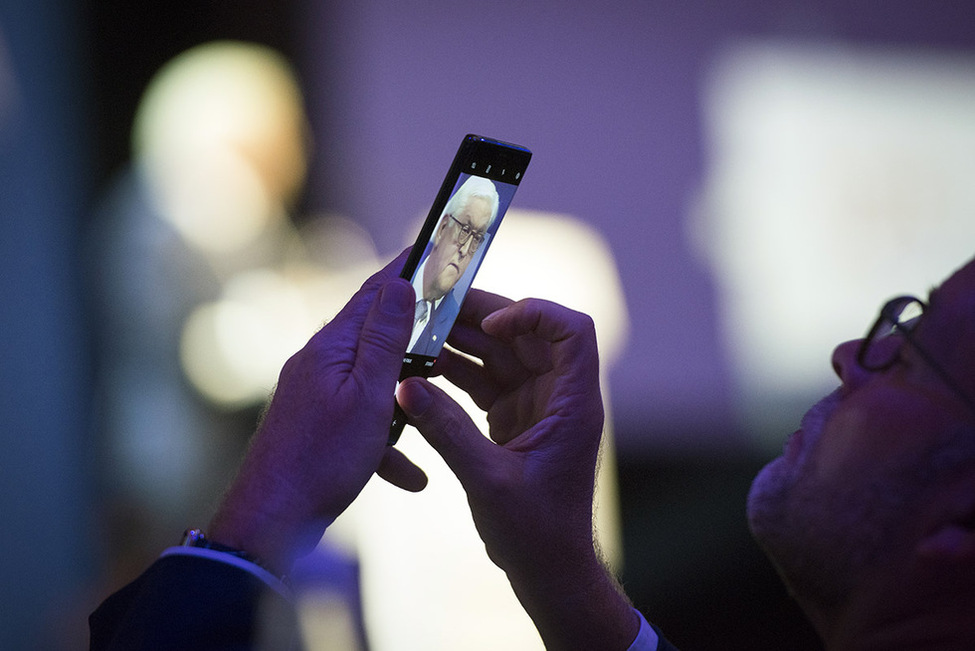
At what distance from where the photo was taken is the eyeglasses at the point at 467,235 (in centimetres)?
105

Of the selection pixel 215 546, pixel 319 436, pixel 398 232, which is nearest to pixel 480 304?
pixel 319 436

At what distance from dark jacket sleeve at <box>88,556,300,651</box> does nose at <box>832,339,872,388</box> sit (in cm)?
65

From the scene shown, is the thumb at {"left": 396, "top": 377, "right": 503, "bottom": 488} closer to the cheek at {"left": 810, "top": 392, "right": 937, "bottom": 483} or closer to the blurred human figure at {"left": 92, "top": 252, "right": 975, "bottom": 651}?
the blurred human figure at {"left": 92, "top": 252, "right": 975, "bottom": 651}

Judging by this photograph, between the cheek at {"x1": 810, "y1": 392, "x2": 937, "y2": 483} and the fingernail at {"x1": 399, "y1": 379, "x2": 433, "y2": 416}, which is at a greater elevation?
the cheek at {"x1": 810, "y1": 392, "x2": 937, "y2": 483}

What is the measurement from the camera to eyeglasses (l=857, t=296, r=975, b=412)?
0.81m

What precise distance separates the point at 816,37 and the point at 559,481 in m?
2.58

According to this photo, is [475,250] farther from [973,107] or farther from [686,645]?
[973,107]

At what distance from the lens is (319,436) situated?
2.70ft

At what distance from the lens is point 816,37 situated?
297 cm

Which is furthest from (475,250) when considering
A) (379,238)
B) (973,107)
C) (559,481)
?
(973,107)

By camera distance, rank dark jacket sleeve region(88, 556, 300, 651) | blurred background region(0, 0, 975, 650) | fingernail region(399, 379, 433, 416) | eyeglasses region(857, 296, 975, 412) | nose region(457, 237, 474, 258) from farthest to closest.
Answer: blurred background region(0, 0, 975, 650)
nose region(457, 237, 474, 258)
fingernail region(399, 379, 433, 416)
eyeglasses region(857, 296, 975, 412)
dark jacket sleeve region(88, 556, 300, 651)

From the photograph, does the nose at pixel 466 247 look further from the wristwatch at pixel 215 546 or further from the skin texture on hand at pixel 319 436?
the wristwatch at pixel 215 546

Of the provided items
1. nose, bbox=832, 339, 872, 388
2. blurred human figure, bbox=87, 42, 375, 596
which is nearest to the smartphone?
nose, bbox=832, 339, 872, 388

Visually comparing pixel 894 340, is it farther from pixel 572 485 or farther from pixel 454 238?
pixel 454 238
